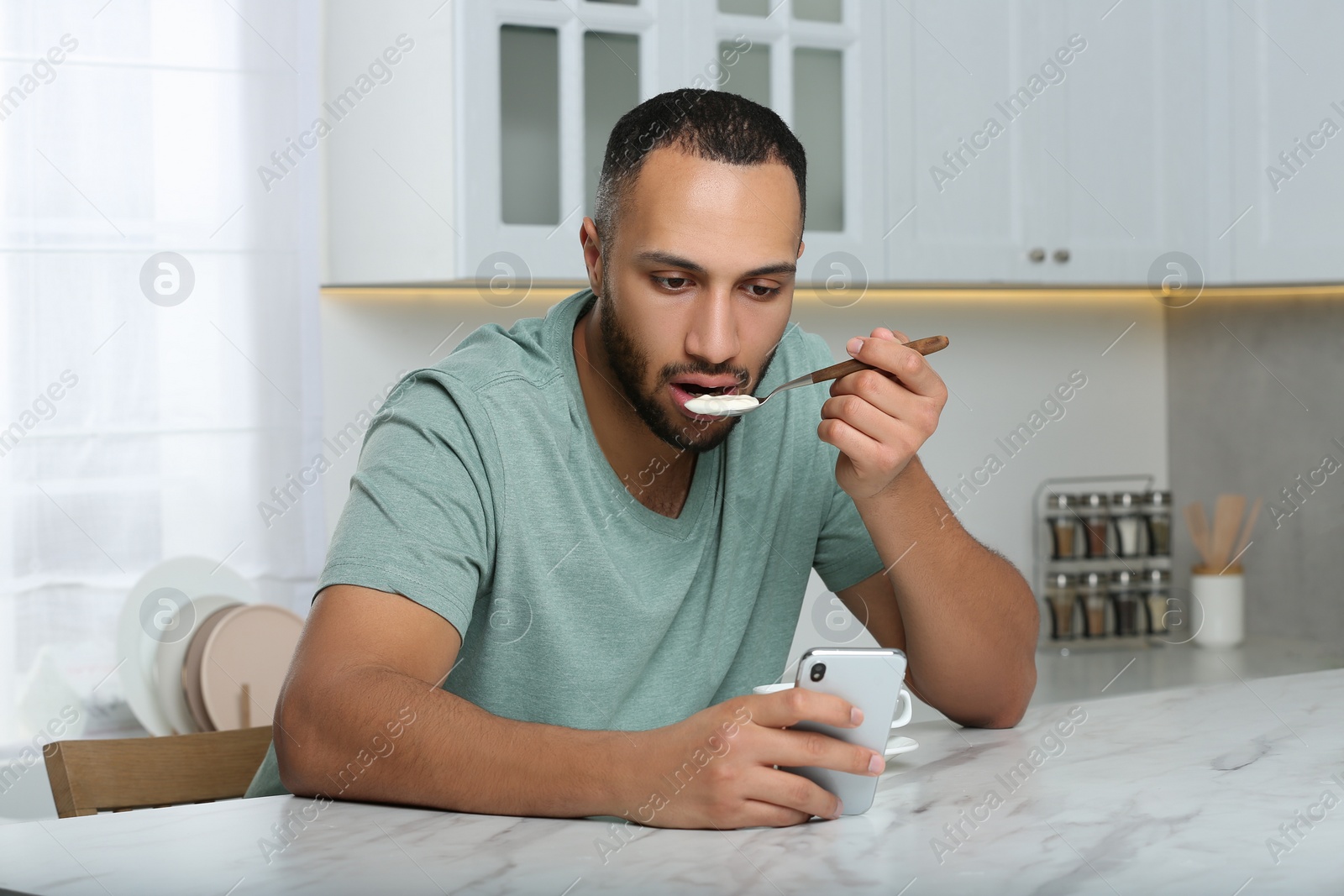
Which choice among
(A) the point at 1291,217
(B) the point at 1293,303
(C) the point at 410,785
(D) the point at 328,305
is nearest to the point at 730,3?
(D) the point at 328,305

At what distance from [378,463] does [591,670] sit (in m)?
0.25

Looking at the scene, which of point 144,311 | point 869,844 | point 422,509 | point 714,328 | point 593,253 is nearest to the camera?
point 869,844

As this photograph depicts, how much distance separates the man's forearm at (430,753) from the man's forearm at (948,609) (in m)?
0.40

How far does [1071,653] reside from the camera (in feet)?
8.34

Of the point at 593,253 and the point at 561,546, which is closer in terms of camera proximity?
the point at 561,546

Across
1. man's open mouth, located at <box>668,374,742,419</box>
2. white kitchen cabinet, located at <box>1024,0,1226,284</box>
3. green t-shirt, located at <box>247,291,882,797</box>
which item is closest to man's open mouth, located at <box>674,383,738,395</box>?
man's open mouth, located at <box>668,374,742,419</box>

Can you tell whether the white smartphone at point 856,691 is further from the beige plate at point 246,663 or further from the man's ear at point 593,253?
the beige plate at point 246,663

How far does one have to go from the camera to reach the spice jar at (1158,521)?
8.67 ft

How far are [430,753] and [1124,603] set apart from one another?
209 cm

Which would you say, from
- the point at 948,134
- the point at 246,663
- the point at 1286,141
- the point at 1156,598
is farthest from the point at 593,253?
the point at 1156,598

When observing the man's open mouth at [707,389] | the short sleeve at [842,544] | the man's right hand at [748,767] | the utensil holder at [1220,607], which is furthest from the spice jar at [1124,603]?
the man's right hand at [748,767]

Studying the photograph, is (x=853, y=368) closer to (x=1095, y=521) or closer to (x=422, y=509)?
(x=422, y=509)

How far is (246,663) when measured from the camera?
180 centimetres

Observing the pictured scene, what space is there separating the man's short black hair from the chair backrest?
546 mm
